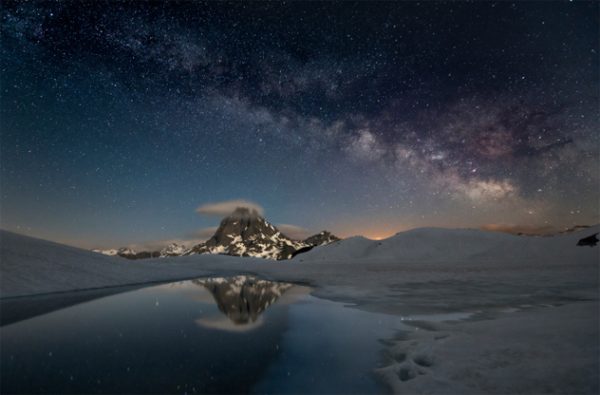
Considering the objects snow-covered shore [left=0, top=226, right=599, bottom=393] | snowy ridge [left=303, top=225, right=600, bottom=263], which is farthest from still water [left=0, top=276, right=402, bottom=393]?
snowy ridge [left=303, top=225, right=600, bottom=263]

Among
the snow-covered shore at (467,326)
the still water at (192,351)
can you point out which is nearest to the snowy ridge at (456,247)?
the snow-covered shore at (467,326)

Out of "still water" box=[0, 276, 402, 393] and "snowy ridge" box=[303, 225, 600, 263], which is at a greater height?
"snowy ridge" box=[303, 225, 600, 263]

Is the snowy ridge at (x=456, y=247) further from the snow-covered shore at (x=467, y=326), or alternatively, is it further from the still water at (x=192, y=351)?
the still water at (x=192, y=351)

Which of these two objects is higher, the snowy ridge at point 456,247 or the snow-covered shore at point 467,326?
the snowy ridge at point 456,247

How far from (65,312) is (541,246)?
91.5m

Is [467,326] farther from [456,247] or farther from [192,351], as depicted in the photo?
[456,247]

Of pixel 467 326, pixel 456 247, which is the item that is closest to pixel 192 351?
pixel 467 326

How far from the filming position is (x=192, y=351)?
22.6 feet

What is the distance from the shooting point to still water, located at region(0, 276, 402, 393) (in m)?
5.18

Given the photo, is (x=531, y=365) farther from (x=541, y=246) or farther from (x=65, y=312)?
(x=541, y=246)

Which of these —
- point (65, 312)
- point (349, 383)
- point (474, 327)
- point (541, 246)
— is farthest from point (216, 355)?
point (541, 246)

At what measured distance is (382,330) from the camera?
9.04m

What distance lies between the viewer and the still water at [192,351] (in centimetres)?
518

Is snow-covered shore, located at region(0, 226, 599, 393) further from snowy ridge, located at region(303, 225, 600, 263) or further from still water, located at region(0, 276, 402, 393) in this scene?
snowy ridge, located at region(303, 225, 600, 263)
